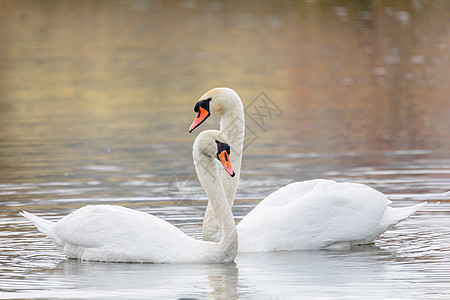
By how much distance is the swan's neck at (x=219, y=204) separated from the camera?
31.6 ft

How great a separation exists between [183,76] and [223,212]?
20685 mm

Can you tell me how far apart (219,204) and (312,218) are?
100 cm

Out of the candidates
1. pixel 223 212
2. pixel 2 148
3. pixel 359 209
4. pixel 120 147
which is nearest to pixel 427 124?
pixel 120 147

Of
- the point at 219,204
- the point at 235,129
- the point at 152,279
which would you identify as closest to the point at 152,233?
the point at 219,204

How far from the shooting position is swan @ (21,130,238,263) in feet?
31.6

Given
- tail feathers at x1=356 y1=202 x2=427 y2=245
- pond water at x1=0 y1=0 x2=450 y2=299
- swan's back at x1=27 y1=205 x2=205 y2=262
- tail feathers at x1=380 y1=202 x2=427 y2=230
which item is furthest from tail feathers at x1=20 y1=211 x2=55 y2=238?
tail feathers at x1=380 y1=202 x2=427 y2=230

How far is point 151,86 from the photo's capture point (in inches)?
1121

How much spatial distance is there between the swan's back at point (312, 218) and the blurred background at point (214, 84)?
3098 mm

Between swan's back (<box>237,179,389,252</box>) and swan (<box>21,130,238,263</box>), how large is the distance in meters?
0.63

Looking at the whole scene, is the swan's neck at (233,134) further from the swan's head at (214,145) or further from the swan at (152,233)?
the swan's head at (214,145)

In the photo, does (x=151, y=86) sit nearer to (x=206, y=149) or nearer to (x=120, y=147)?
(x=120, y=147)

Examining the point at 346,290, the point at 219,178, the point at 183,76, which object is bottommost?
the point at 346,290

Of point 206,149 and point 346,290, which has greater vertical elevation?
point 206,149

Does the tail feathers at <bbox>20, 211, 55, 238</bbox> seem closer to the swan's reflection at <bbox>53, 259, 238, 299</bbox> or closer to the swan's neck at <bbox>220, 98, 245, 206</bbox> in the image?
the swan's reflection at <bbox>53, 259, 238, 299</bbox>
